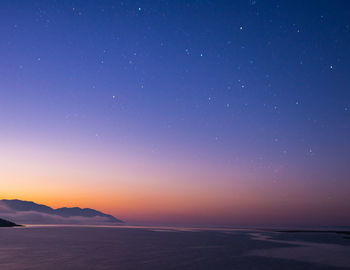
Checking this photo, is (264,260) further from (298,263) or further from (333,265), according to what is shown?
(333,265)

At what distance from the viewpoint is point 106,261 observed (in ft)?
78.5

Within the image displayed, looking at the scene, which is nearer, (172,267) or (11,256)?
(172,267)

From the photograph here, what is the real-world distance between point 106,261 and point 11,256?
7918 millimetres

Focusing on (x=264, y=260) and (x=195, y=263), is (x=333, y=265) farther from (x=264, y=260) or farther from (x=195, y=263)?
(x=195, y=263)

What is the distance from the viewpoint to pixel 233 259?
26688mm

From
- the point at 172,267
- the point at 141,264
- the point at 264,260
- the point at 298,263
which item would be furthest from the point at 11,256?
the point at 298,263

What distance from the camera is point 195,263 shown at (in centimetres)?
2375

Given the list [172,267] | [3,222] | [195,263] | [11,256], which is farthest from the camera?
[3,222]

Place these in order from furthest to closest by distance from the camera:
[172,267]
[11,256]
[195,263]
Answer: [11,256]
[195,263]
[172,267]

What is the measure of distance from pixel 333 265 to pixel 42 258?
71.2 feet

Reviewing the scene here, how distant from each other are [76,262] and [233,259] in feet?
40.3

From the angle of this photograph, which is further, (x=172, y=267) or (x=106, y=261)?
(x=106, y=261)

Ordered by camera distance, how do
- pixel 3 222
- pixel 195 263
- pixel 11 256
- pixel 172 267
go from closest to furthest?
1. pixel 172 267
2. pixel 195 263
3. pixel 11 256
4. pixel 3 222

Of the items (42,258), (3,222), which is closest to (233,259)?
(42,258)
